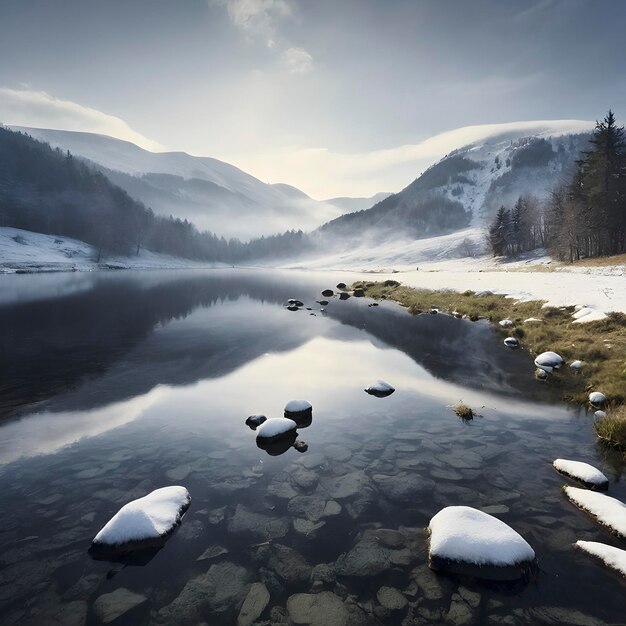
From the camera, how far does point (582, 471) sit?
353 inches

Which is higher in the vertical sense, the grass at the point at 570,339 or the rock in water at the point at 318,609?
the grass at the point at 570,339

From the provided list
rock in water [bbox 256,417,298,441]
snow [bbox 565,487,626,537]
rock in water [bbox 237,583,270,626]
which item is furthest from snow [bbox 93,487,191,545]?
snow [bbox 565,487,626,537]

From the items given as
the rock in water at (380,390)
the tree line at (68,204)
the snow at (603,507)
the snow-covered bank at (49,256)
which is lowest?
the rock in water at (380,390)

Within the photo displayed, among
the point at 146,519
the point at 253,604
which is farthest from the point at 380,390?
the point at 253,604

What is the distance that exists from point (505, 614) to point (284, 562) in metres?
3.72

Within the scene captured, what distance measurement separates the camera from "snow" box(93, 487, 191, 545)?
6.89m

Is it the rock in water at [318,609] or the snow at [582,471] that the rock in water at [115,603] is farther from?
the snow at [582,471]

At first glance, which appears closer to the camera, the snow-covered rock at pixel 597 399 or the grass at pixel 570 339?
the snow-covered rock at pixel 597 399

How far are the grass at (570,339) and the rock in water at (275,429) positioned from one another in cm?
1145

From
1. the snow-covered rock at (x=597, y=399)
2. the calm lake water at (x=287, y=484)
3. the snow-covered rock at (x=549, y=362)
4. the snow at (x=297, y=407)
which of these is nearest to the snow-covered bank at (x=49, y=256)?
the calm lake water at (x=287, y=484)

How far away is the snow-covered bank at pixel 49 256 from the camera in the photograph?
3971 inches

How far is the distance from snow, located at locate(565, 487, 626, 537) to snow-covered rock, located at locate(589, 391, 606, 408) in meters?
6.54

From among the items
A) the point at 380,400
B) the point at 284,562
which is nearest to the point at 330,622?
the point at 284,562

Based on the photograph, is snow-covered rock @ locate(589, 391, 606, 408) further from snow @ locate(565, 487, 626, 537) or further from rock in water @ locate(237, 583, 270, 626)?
rock in water @ locate(237, 583, 270, 626)
